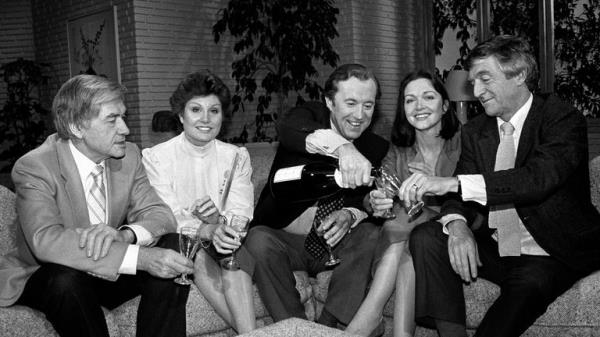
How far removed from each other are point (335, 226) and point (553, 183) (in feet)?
2.51

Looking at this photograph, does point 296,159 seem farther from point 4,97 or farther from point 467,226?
point 4,97

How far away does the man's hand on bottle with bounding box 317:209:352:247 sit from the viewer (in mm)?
2336

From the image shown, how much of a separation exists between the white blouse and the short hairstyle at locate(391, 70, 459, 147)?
27.1 inches

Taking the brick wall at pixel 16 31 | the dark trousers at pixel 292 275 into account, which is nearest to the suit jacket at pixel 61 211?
the dark trousers at pixel 292 275

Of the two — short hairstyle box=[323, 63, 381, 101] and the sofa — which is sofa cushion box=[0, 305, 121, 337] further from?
short hairstyle box=[323, 63, 381, 101]

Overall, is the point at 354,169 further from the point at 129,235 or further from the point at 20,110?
the point at 20,110

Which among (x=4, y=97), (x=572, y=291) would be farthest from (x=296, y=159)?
(x=4, y=97)

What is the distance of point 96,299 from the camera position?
2.14 metres

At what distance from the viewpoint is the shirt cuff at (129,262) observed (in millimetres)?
2160

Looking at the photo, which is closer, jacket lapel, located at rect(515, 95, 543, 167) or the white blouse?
jacket lapel, located at rect(515, 95, 543, 167)

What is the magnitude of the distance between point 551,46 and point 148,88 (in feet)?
13.6

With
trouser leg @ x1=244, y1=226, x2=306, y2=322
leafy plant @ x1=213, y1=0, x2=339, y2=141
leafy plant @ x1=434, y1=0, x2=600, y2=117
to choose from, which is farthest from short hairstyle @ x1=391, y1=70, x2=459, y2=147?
leafy plant @ x1=434, y1=0, x2=600, y2=117

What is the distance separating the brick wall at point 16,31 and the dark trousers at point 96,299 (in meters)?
6.99

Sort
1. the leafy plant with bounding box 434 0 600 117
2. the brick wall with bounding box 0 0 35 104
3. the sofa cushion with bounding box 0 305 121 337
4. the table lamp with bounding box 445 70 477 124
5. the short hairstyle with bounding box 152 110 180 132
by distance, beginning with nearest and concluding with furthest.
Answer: the sofa cushion with bounding box 0 305 121 337
the short hairstyle with bounding box 152 110 180 132
the table lamp with bounding box 445 70 477 124
the leafy plant with bounding box 434 0 600 117
the brick wall with bounding box 0 0 35 104
